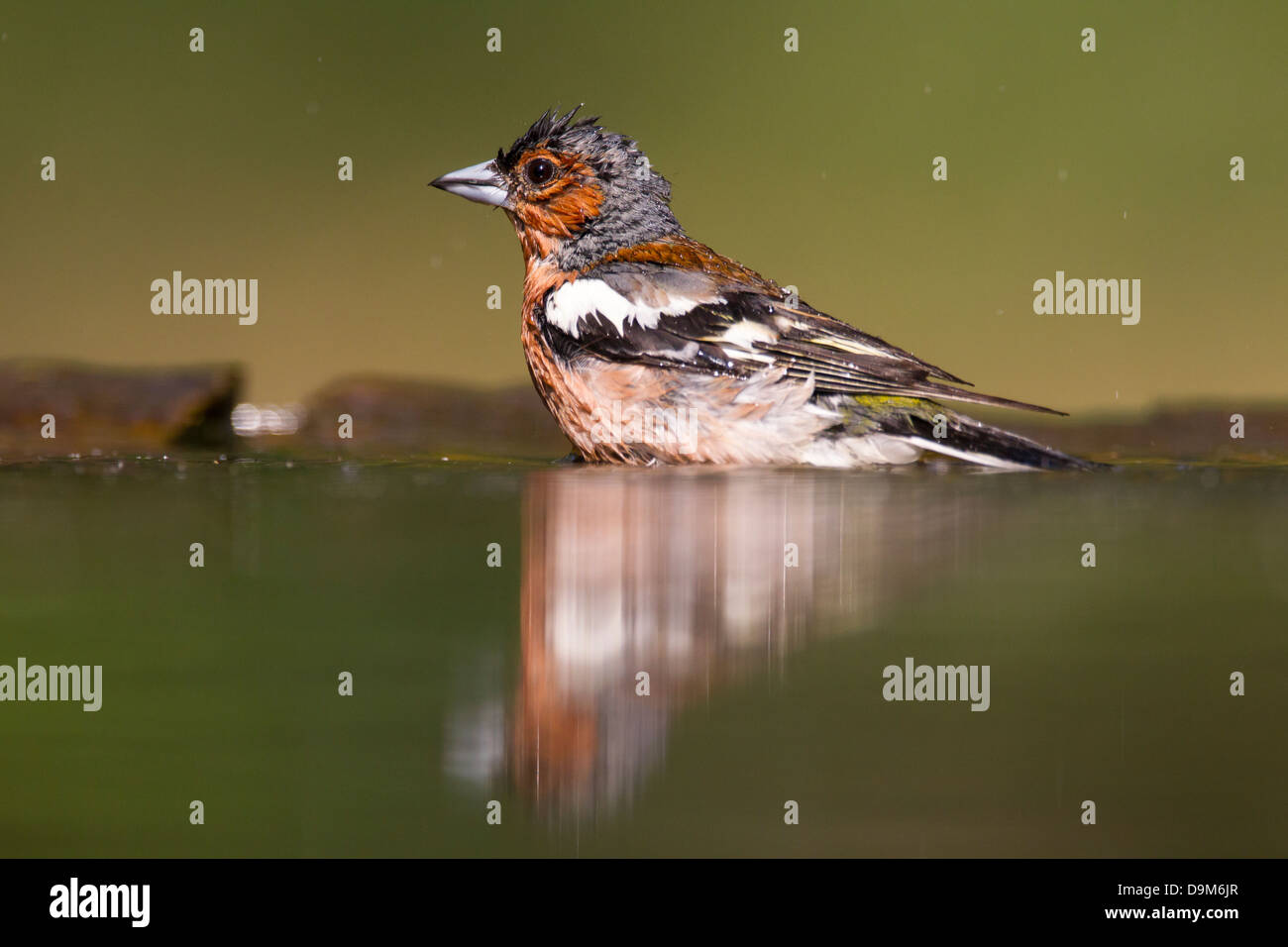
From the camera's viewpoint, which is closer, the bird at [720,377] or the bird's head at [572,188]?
the bird at [720,377]

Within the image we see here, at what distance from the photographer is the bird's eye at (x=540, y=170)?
22.2 feet

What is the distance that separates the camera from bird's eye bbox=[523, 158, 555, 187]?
6.78m

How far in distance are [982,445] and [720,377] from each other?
123 cm

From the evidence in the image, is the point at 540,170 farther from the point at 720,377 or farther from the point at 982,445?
the point at 982,445

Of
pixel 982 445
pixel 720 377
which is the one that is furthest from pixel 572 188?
pixel 982 445

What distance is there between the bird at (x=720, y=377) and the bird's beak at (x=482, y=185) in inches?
6.4

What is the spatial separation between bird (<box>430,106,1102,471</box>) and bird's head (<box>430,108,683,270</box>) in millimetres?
169

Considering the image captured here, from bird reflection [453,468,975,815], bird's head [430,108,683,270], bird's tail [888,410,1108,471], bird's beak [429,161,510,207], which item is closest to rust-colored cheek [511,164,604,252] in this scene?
bird's head [430,108,683,270]

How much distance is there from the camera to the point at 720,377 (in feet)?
19.8

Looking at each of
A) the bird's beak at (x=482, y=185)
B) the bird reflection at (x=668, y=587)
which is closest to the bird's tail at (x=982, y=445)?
the bird reflection at (x=668, y=587)

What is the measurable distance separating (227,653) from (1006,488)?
3222 mm

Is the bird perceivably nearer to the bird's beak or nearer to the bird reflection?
the bird's beak

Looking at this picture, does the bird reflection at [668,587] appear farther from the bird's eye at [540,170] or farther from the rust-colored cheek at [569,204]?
the bird's eye at [540,170]

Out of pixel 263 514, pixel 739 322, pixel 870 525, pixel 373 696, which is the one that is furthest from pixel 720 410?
pixel 373 696
